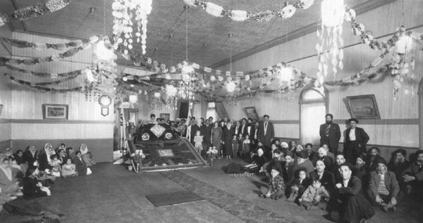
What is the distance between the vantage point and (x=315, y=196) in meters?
4.78

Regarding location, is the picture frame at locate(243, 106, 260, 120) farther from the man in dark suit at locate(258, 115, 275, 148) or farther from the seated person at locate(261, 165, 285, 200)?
the seated person at locate(261, 165, 285, 200)

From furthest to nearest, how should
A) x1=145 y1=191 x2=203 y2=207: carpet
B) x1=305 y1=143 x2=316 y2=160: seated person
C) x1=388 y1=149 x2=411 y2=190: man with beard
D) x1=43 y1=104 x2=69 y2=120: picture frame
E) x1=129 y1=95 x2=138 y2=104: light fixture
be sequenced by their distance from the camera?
x1=129 y1=95 x2=138 y2=104: light fixture → x1=43 y1=104 x2=69 y2=120: picture frame → x1=305 y1=143 x2=316 y2=160: seated person → x1=388 y1=149 x2=411 y2=190: man with beard → x1=145 y1=191 x2=203 y2=207: carpet

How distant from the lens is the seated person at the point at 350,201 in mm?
3932

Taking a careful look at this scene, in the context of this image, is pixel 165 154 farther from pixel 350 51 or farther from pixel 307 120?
pixel 350 51

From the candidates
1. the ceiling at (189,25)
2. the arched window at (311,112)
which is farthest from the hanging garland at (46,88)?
the arched window at (311,112)

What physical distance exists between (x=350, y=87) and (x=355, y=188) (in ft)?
13.5

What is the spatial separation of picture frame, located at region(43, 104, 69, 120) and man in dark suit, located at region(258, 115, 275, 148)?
7105 mm

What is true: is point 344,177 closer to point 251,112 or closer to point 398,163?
point 398,163

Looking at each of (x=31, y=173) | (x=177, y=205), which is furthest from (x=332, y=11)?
(x=31, y=173)

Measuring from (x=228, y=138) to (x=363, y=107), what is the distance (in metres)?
5.25

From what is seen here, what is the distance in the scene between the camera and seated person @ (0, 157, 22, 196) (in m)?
4.99

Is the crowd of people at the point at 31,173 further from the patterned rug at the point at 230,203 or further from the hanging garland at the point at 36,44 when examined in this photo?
the patterned rug at the point at 230,203

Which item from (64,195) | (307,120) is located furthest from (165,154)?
(307,120)

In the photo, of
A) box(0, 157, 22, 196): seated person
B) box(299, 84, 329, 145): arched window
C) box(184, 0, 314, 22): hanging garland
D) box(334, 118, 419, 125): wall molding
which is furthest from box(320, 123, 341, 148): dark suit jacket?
box(0, 157, 22, 196): seated person
